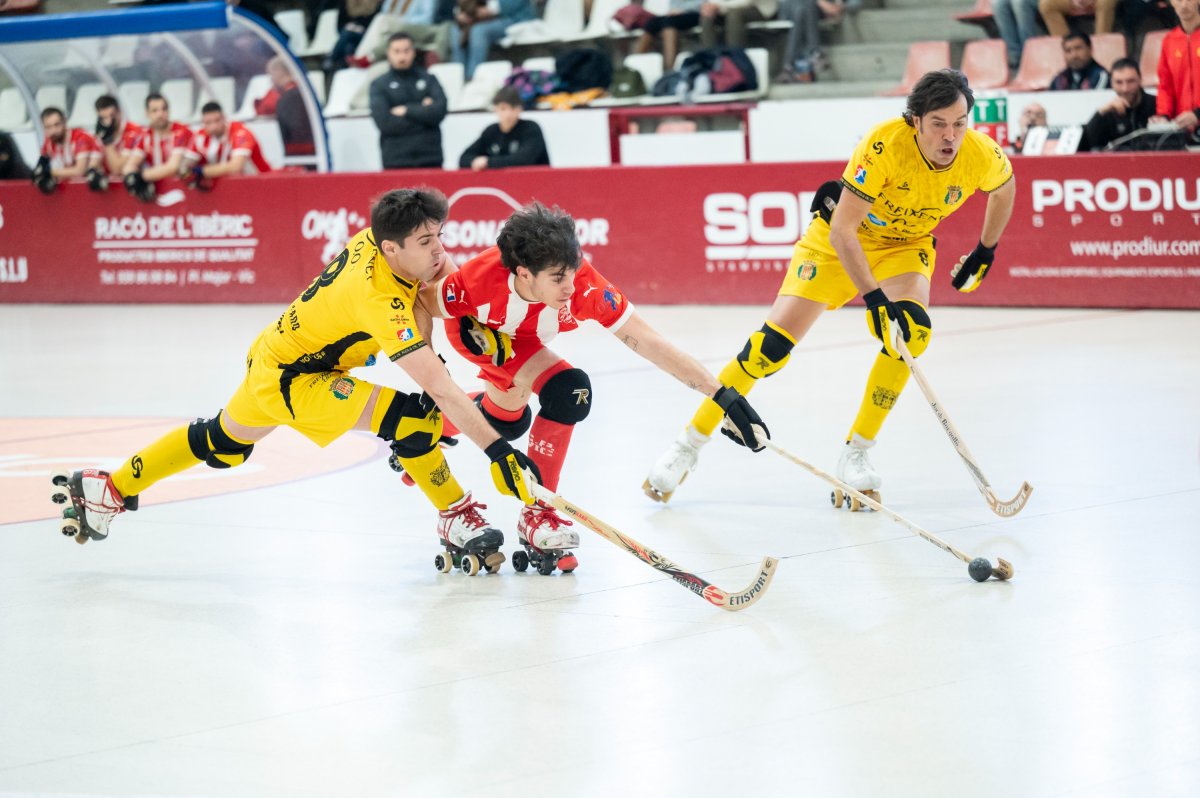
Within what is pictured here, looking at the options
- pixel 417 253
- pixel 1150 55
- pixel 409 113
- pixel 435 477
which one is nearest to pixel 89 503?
pixel 435 477

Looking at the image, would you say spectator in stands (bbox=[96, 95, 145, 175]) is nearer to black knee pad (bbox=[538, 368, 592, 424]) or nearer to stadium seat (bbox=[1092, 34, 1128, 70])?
stadium seat (bbox=[1092, 34, 1128, 70])

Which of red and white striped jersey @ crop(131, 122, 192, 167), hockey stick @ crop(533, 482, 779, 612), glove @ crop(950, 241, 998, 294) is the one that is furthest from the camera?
red and white striped jersey @ crop(131, 122, 192, 167)

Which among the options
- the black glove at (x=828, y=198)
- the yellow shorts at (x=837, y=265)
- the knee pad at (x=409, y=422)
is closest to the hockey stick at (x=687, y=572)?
the knee pad at (x=409, y=422)

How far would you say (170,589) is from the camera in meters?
5.44

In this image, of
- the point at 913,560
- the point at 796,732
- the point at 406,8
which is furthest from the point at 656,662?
the point at 406,8

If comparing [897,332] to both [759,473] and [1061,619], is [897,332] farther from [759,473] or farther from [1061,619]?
[1061,619]

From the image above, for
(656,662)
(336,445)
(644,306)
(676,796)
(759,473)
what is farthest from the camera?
(644,306)

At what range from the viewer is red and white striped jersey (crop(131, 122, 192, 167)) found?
15312 millimetres

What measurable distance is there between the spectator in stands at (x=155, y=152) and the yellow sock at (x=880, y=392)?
Result: 9.84 m

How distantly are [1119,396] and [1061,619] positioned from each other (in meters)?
4.05

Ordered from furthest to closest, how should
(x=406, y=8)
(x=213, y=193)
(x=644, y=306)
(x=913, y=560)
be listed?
(x=406, y=8) < (x=213, y=193) < (x=644, y=306) < (x=913, y=560)

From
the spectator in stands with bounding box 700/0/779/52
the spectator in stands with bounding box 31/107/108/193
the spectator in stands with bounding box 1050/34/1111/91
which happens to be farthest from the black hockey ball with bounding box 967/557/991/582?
the spectator in stands with bounding box 31/107/108/193

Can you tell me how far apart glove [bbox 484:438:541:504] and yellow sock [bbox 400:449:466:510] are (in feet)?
1.97

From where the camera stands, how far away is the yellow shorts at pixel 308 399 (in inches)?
214
